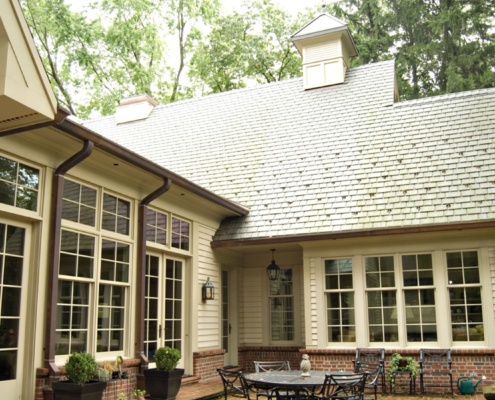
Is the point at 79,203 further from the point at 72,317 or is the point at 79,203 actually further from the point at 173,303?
the point at 173,303

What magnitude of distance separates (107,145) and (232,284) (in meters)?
5.59

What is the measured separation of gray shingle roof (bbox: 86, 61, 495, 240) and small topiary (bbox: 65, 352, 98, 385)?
4.91 m

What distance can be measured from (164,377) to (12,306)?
7.94 feet

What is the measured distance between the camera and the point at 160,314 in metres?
9.34

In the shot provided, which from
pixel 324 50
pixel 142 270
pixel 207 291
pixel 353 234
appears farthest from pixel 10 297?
pixel 324 50

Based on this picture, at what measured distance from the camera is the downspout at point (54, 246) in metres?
6.59

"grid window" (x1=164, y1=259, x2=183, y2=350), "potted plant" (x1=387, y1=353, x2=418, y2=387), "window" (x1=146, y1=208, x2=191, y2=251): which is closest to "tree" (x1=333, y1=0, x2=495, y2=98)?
"potted plant" (x1=387, y1=353, x2=418, y2=387)

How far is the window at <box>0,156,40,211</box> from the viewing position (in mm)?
6320

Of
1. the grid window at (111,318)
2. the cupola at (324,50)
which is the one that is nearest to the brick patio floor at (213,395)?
the grid window at (111,318)

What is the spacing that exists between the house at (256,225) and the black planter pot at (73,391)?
1.16 ft

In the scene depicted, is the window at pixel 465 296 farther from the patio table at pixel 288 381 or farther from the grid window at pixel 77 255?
the grid window at pixel 77 255

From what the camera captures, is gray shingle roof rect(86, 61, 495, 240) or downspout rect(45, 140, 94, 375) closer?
downspout rect(45, 140, 94, 375)

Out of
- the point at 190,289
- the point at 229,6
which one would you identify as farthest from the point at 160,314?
the point at 229,6

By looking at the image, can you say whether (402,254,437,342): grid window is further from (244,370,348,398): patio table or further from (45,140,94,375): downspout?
(45,140,94,375): downspout
